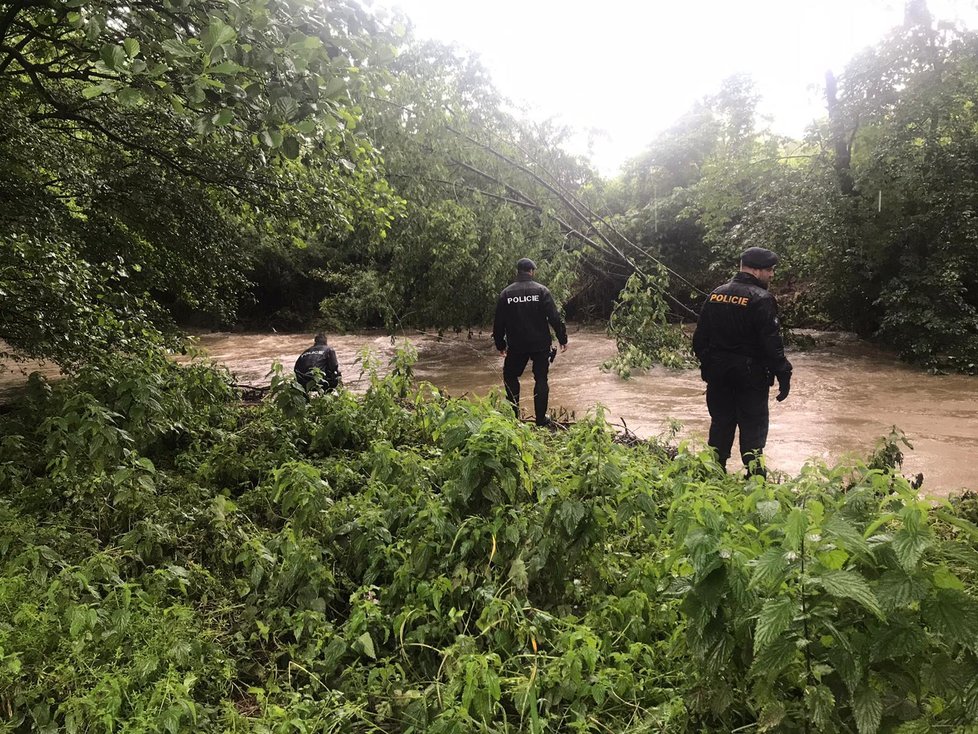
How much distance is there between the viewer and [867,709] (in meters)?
1.63

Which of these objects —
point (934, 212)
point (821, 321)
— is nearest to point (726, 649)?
point (934, 212)

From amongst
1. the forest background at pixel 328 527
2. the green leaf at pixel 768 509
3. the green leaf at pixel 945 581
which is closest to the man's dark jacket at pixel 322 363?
the forest background at pixel 328 527

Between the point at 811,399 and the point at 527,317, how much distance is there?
16.7 ft

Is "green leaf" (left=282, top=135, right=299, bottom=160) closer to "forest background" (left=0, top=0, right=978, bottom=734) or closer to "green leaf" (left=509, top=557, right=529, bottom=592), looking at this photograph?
"forest background" (left=0, top=0, right=978, bottom=734)

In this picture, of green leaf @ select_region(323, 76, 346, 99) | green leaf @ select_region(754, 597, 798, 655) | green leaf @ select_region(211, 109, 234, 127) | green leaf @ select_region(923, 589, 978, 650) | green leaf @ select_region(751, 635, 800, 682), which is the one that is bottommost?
green leaf @ select_region(751, 635, 800, 682)

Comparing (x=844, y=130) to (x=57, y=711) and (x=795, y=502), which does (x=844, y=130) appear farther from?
(x=57, y=711)

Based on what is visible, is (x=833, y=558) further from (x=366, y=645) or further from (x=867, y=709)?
(x=366, y=645)

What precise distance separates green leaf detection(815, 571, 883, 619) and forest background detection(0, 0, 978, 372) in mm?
2818

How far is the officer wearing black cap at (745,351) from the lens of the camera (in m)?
4.67

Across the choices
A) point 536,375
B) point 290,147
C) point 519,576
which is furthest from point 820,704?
point 536,375

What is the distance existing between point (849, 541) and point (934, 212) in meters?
12.2

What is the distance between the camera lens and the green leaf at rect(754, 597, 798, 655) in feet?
5.57

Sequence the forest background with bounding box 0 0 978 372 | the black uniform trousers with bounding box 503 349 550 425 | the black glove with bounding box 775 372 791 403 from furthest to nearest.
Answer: the black uniform trousers with bounding box 503 349 550 425 → the black glove with bounding box 775 372 791 403 → the forest background with bounding box 0 0 978 372

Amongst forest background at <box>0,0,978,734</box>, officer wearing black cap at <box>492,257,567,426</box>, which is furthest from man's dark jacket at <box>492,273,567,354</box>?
forest background at <box>0,0,978,734</box>
